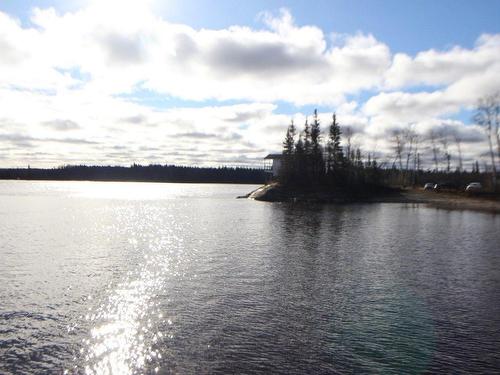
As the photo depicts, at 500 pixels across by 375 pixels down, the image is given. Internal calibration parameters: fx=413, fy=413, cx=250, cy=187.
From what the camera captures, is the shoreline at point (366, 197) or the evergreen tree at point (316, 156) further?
the evergreen tree at point (316, 156)

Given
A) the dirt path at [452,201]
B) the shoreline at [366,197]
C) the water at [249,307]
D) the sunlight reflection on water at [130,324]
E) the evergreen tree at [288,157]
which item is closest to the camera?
the sunlight reflection on water at [130,324]

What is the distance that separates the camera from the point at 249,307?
17.5 metres

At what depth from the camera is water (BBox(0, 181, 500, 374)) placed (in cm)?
1259

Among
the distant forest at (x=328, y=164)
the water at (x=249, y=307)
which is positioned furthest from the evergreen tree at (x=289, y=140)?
the water at (x=249, y=307)

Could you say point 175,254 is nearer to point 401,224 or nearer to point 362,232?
point 362,232

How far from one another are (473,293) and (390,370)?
1039 centimetres

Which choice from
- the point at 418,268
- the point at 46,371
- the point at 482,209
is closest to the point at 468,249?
the point at 418,268

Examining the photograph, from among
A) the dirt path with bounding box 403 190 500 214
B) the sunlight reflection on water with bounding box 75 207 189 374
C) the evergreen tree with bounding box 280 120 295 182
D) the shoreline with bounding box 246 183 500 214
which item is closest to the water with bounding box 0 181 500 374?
the sunlight reflection on water with bounding box 75 207 189 374

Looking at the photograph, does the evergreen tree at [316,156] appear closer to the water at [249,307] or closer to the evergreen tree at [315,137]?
the evergreen tree at [315,137]

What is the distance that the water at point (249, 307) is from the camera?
Result: 12594 mm

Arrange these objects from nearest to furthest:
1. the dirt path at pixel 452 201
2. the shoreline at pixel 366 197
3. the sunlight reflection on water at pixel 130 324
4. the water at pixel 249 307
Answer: the sunlight reflection on water at pixel 130 324
the water at pixel 249 307
the dirt path at pixel 452 201
the shoreline at pixel 366 197

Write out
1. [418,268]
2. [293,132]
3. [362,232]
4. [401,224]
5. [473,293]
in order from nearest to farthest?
[473,293] → [418,268] → [362,232] → [401,224] → [293,132]

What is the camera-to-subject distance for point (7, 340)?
13.8 m

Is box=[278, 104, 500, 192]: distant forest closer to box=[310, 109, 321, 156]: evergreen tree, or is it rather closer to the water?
box=[310, 109, 321, 156]: evergreen tree
